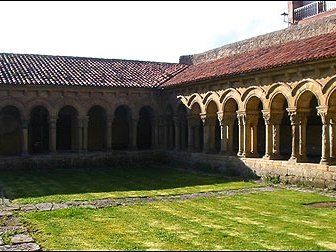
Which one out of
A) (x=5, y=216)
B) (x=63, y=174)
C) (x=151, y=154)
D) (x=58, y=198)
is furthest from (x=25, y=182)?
(x=151, y=154)

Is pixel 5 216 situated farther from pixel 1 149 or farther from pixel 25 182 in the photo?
pixel 1 149

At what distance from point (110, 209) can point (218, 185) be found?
5888 mm

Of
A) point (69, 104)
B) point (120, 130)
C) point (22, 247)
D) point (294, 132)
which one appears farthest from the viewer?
point (120, 130)

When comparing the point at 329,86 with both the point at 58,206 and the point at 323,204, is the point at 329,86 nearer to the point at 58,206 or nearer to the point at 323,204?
the point at 323,204

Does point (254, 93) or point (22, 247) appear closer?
point (22, 247)

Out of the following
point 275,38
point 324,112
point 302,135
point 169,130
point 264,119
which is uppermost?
point 275,38

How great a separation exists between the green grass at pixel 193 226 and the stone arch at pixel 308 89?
13.5 feet

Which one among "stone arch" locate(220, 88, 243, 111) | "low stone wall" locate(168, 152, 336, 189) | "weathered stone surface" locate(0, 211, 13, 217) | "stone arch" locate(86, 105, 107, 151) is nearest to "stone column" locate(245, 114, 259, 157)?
"low stone wall" locate(168, 152, 336, 189)

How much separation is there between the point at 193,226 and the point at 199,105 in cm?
1396

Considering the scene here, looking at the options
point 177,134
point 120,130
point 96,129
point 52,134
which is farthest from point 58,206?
point 120,130

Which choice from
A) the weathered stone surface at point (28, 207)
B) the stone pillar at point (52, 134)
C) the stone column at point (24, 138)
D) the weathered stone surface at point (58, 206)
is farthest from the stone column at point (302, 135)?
the stone column at point (24, 138)

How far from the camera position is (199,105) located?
23359mm

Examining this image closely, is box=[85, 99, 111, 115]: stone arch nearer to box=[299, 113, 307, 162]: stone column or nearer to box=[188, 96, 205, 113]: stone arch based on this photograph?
box=[188, 96, 205, 113]: stone arch

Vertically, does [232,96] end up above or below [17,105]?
above
